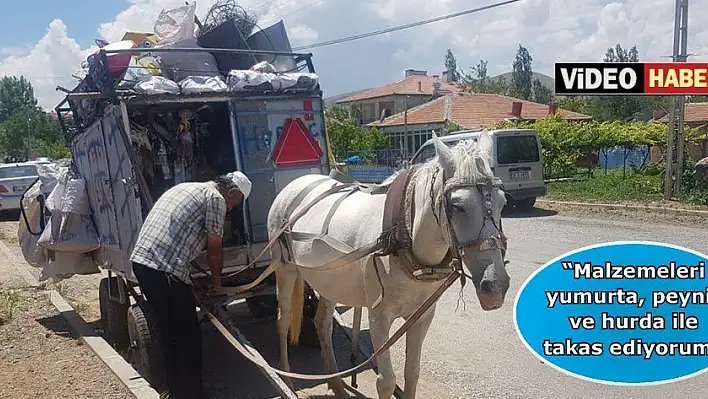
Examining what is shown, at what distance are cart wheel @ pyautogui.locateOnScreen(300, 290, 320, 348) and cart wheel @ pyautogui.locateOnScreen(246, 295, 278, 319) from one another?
0.77m

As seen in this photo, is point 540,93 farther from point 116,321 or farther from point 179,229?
point 179,229

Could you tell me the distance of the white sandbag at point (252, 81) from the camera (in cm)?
583

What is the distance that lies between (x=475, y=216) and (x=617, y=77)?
6152mm

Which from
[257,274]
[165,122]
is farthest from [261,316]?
[165,122]

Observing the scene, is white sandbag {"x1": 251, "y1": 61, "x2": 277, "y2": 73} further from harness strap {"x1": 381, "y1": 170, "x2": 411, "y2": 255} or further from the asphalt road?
the asphalt road

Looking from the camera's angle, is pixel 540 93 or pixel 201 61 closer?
pixel 201 61

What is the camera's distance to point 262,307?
7.60 m

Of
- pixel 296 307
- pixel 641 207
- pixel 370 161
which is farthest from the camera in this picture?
pixel 370 161

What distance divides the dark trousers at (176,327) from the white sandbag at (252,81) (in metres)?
2.01

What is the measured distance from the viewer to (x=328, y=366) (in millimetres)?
5508

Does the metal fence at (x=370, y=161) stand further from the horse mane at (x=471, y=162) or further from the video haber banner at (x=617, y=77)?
the horse mane at (x=471, y=162)

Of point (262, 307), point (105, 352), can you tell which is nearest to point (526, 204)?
point (262, 307)

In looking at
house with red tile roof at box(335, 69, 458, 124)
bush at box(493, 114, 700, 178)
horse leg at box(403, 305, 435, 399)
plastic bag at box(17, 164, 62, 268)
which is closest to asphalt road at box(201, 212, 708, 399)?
horse leg at box(403, 305, 435, 399)

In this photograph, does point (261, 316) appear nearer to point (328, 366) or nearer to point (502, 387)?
point (328, 366)
